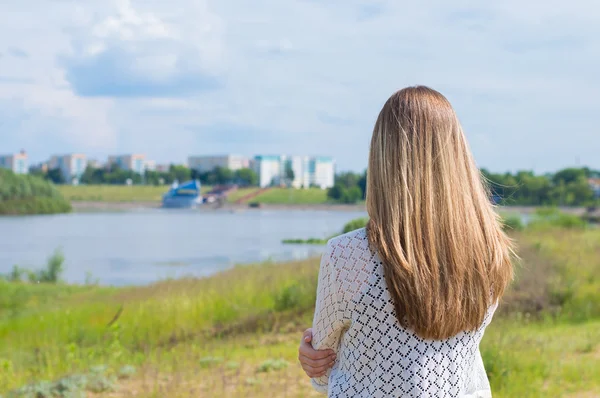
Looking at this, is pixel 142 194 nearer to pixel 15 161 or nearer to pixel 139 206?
pixel 139 206

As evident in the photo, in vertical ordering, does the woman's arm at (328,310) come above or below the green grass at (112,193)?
above

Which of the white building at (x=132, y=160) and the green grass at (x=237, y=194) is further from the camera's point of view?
the white building at (x=132, y=160)

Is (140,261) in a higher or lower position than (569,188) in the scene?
lower

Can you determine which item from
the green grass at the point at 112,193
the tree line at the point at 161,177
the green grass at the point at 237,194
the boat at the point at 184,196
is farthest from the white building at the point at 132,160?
the green grass at the point at 237,194

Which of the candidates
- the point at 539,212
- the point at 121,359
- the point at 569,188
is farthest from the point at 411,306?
the point at 569,188

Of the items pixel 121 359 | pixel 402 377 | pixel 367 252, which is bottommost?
pixel 121 359

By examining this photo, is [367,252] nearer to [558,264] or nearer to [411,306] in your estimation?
[411,306]

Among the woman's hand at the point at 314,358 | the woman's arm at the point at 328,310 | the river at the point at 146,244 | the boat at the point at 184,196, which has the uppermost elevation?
the woman's arm at the point at 328,310

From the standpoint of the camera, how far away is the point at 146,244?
45750 mm

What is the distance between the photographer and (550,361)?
6.47 m

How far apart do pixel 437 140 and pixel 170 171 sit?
98.2 metres

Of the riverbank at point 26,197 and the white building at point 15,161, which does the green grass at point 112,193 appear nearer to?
the riverbank at point 26,197

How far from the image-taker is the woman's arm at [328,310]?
5.80ft

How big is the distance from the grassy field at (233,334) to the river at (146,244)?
19.4ft
